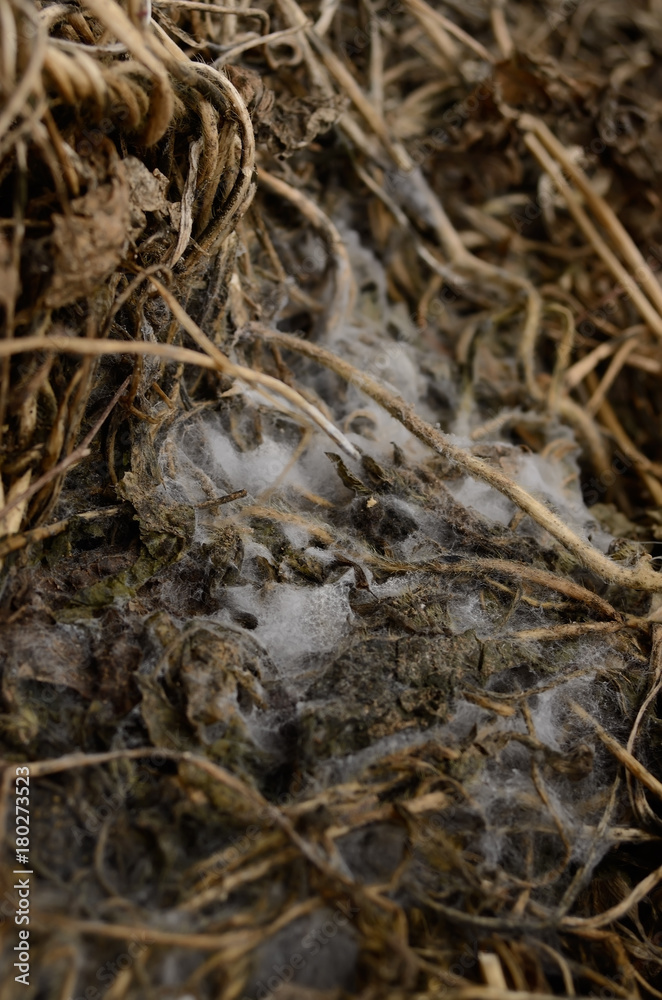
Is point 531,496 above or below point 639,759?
above

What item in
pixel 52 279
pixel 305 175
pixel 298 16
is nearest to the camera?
pixel 52 279

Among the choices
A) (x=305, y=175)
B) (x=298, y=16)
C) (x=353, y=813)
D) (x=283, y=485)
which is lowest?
(x=353, y=813)

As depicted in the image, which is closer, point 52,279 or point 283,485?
point 52,279

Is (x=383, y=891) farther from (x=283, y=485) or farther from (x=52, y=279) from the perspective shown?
(x=52, y=279)

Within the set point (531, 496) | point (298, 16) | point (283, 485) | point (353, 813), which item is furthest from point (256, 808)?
point (298, 16)

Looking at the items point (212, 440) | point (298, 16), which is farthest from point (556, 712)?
point (298, 16)

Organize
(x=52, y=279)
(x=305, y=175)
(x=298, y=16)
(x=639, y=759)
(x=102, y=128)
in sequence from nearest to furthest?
(x=52, y=279) < (x=102, y=128) < (x=639, y=759) < (x=298, y=16) < (x=305, y=175)
